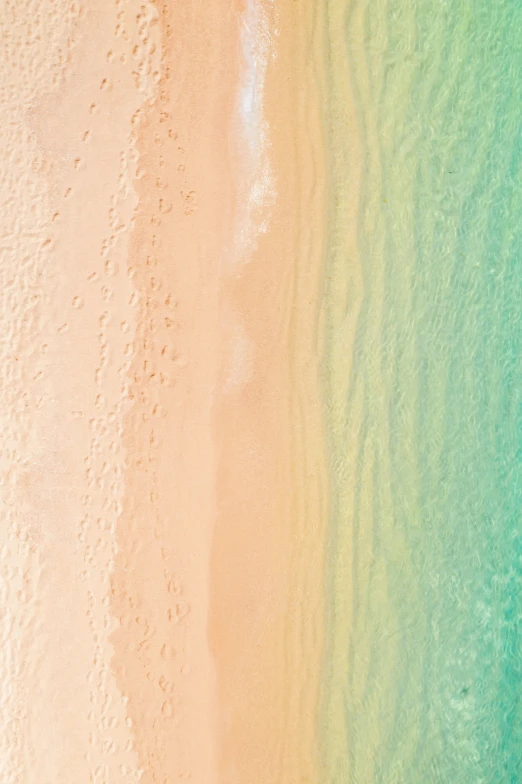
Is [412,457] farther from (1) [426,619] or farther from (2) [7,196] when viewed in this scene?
(2) [7,196]

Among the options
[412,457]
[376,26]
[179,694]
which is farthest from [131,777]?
[376,26]

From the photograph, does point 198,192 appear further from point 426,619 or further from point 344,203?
point 426,619

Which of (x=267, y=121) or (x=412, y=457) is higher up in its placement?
(x=267, y=121)

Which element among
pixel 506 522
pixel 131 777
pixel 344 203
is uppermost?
pixel 344 203
